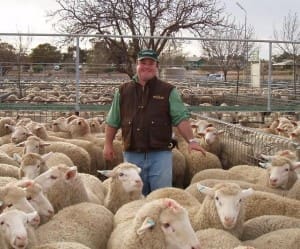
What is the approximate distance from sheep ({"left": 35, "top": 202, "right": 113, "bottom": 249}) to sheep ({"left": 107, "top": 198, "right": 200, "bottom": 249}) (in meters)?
0.56

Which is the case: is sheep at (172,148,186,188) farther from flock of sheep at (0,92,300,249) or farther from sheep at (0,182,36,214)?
sheep at (0,182,36,214)

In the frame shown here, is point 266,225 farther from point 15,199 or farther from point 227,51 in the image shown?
point 227,51

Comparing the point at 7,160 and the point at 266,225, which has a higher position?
the point at 7,160

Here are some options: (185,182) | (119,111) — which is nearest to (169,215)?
(119,111)

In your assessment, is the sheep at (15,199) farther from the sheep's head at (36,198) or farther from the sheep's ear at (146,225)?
the sheep's ear at (146,225)

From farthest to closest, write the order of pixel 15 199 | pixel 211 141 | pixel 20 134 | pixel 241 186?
pixel 211 141 < pixel 20 134 < pixel 241 186 < pixel 15 199

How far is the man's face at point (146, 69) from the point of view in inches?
214

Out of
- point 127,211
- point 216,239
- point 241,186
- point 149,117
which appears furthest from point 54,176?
point 241,186

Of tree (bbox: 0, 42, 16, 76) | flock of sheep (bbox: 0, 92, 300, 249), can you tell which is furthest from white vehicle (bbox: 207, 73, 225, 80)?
flock of sheep (bbox: 0, 92, 300, 249)

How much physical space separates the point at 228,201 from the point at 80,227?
126cm

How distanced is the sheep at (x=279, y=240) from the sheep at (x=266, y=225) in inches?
9.6

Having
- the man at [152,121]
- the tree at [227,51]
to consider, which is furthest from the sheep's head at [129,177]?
the tree at [227,51]

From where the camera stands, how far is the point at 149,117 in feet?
18.1

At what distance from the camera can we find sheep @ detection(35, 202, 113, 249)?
418 centimetres
